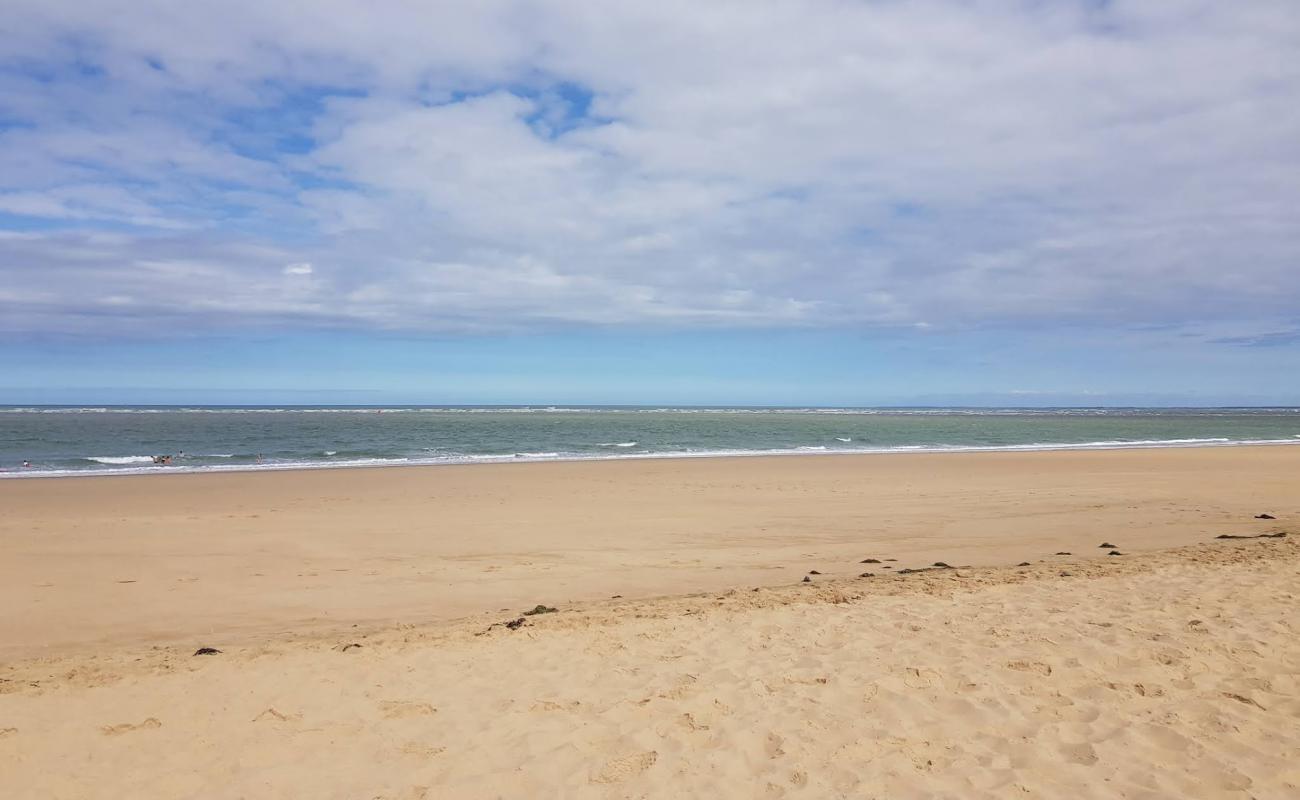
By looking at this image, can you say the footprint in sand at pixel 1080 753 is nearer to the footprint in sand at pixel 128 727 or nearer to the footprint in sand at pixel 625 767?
the footprint in sand at pixel 625 767

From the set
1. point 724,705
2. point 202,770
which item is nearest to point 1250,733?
point 724,705

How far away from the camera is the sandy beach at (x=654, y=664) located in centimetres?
453

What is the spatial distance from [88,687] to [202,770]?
1.99m

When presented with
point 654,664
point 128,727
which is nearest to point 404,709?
point 128,727

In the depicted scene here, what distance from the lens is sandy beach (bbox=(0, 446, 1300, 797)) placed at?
178 inches

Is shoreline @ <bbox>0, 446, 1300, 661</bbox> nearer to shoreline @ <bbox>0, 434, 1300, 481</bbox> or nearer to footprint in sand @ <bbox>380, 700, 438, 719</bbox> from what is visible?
shoreline @ <bbox>0, 434, 1300, 481</bbox>

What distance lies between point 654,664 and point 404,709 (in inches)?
74.6

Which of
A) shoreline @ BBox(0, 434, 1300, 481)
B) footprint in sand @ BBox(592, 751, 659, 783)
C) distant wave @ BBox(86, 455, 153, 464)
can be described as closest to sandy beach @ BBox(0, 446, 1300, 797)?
footprint in sand @ BBox(592, 751, 659, 783)

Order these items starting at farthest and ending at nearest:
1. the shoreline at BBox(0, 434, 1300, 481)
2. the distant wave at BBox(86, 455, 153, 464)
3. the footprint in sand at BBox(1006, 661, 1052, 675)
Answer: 1. the distant wave at BBox(86, 455, 153, 464)
2. the shoreline at BBox(0, 434, 1300, 481)
3. the footprint in sand at BBox(1006, 661, 1052, 675)

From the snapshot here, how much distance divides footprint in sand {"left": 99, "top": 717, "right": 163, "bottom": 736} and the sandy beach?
0.03 meters

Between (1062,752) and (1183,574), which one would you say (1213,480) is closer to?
(1183,574)

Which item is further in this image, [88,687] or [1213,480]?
[1213,480]

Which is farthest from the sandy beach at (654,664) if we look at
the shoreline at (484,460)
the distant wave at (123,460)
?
the distant wave at (123,460)

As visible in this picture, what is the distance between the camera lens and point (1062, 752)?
4574 mm
